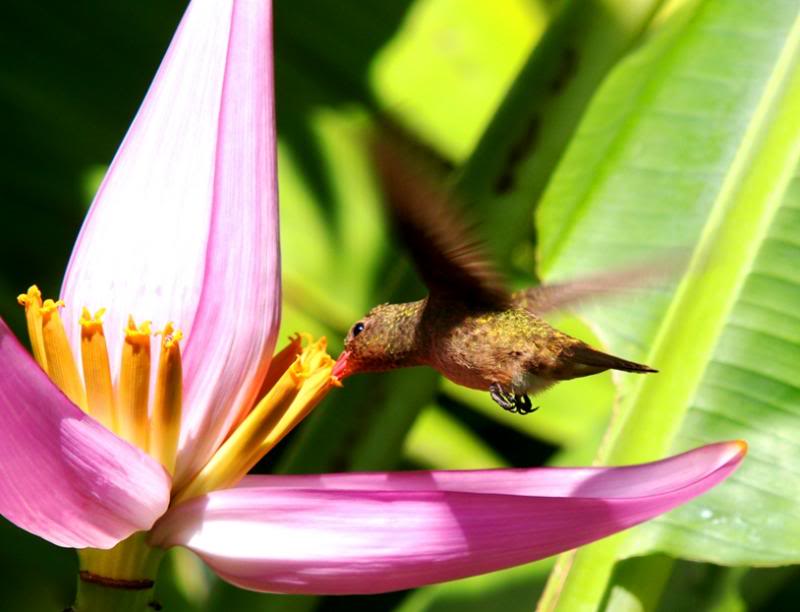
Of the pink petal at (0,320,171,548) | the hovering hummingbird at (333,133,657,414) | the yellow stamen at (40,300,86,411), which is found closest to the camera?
the pink petal at (0,320,171,548)

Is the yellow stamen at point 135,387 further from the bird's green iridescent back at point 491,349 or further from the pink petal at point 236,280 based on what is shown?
the bird's green iridescent back at point 491,349

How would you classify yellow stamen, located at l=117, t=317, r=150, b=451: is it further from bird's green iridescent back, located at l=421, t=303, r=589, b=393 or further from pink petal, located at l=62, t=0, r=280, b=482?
bird's green iridescent back, located at l=421, t=303, r=589, b=393

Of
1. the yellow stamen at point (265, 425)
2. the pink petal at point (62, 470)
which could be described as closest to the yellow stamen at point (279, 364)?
the yellow stamen at point (265, 425)

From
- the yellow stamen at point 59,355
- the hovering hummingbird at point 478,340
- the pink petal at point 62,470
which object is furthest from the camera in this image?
the hovering hummingbird at point 478,340

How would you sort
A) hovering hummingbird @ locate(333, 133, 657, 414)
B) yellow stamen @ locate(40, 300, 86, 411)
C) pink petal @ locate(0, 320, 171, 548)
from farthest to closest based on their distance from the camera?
hovering hummingbird @ locate(333, 133, 657, 414) → yellow stamen @ locate(40, 300, 86, 411) → pink petal @ locate(0, 320, 171, 548)

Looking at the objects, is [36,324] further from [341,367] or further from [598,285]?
[598,285]

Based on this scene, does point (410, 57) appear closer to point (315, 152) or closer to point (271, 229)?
point (315, 152)

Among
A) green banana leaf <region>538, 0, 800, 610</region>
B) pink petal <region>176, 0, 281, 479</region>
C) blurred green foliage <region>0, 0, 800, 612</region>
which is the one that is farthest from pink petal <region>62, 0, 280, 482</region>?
green banana leaf <region>538, 0, 800, 610</region>

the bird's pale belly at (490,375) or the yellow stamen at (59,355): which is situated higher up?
the bird's pale belly at (490,375)
